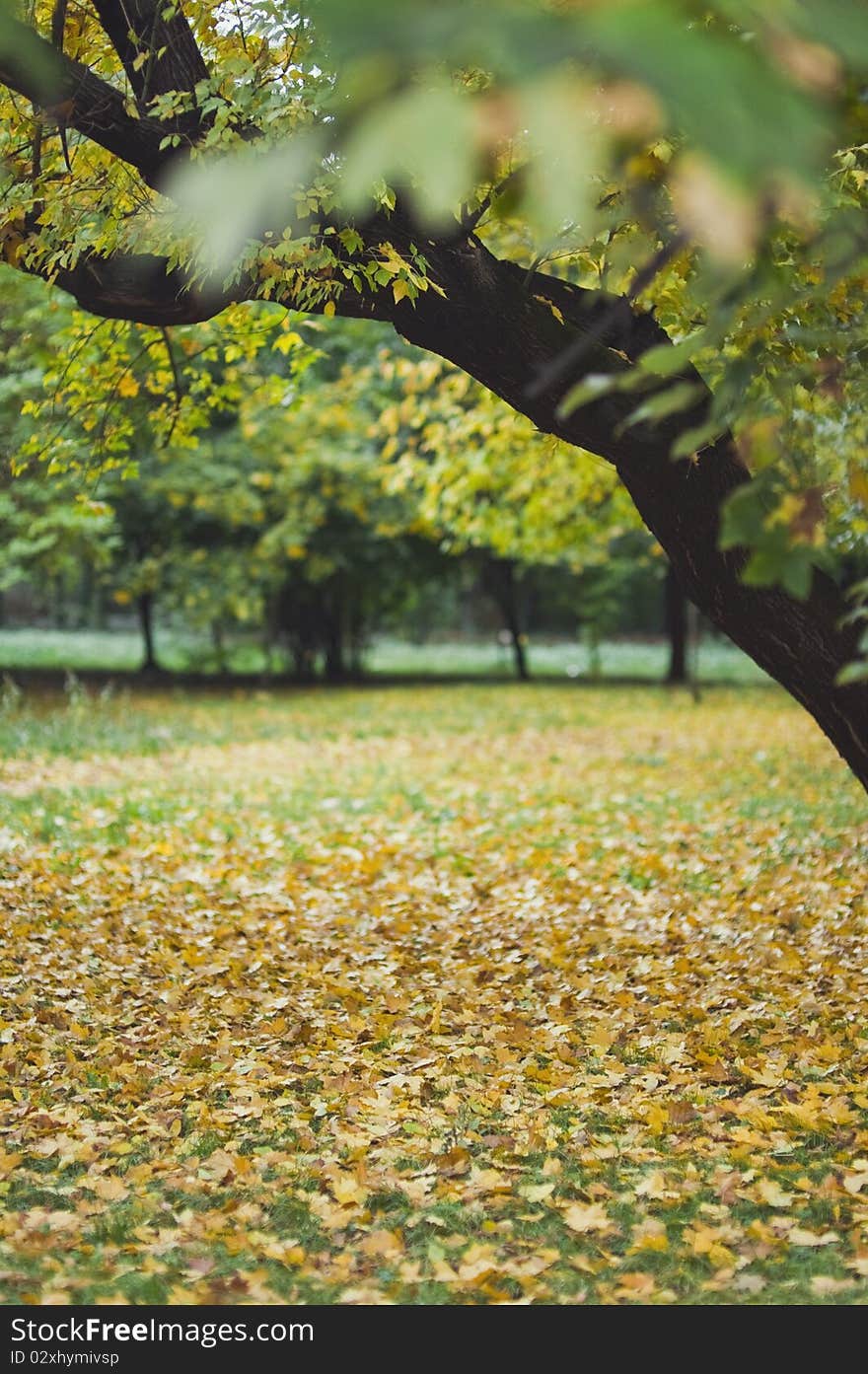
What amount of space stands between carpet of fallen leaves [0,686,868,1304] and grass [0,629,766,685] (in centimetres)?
1668

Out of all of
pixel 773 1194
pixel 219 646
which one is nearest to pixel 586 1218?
pixel 773 1194

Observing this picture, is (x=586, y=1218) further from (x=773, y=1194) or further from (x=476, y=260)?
(x=476, y=260)

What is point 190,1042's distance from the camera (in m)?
5.34

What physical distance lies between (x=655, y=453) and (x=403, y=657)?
33.3 meters

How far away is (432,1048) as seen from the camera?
5301 mm

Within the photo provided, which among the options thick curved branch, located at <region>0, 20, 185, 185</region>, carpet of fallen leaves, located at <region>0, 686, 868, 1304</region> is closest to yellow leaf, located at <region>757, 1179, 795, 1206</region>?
carpet of fallen leaves, located at <region>0, 686, 868, 1304</region>

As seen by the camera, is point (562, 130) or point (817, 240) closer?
point (562, 130)

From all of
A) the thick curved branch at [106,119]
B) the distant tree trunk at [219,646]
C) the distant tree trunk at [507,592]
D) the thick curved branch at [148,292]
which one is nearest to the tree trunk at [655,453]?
the thick curved branch at [148,292]

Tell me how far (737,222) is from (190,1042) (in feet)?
15.6

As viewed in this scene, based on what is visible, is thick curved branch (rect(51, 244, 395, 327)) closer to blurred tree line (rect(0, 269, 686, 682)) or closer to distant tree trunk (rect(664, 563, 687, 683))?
blurred tree line (rect(0, 269, 686, 682))

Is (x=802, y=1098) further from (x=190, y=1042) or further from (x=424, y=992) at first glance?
(x=190, y=1042)

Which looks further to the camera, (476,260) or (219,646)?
(219,646)

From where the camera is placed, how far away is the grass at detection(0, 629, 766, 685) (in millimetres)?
28641
